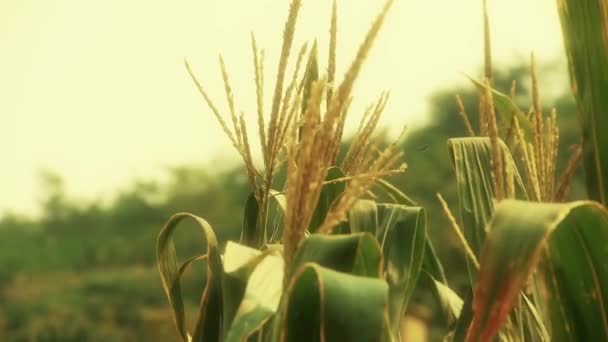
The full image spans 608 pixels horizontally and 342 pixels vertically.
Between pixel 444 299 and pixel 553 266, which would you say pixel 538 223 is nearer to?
pixel 553 266

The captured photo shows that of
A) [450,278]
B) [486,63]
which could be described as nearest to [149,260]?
[450,278]

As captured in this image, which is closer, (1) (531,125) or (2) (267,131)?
(2) (267,131)

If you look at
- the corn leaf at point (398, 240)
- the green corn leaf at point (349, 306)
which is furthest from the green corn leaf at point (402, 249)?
the green corn leaf at point (349, 306)

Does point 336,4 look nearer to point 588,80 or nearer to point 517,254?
point 588,80

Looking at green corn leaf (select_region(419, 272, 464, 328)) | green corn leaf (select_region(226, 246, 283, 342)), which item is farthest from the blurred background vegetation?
green corn leaf (select_region(226, 246, 283, 342))

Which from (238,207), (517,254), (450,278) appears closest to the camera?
(517,254)

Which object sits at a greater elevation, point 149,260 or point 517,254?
point 517,254

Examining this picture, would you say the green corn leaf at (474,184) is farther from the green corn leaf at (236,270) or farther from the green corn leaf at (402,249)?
the green corn leaf at (236,270)
